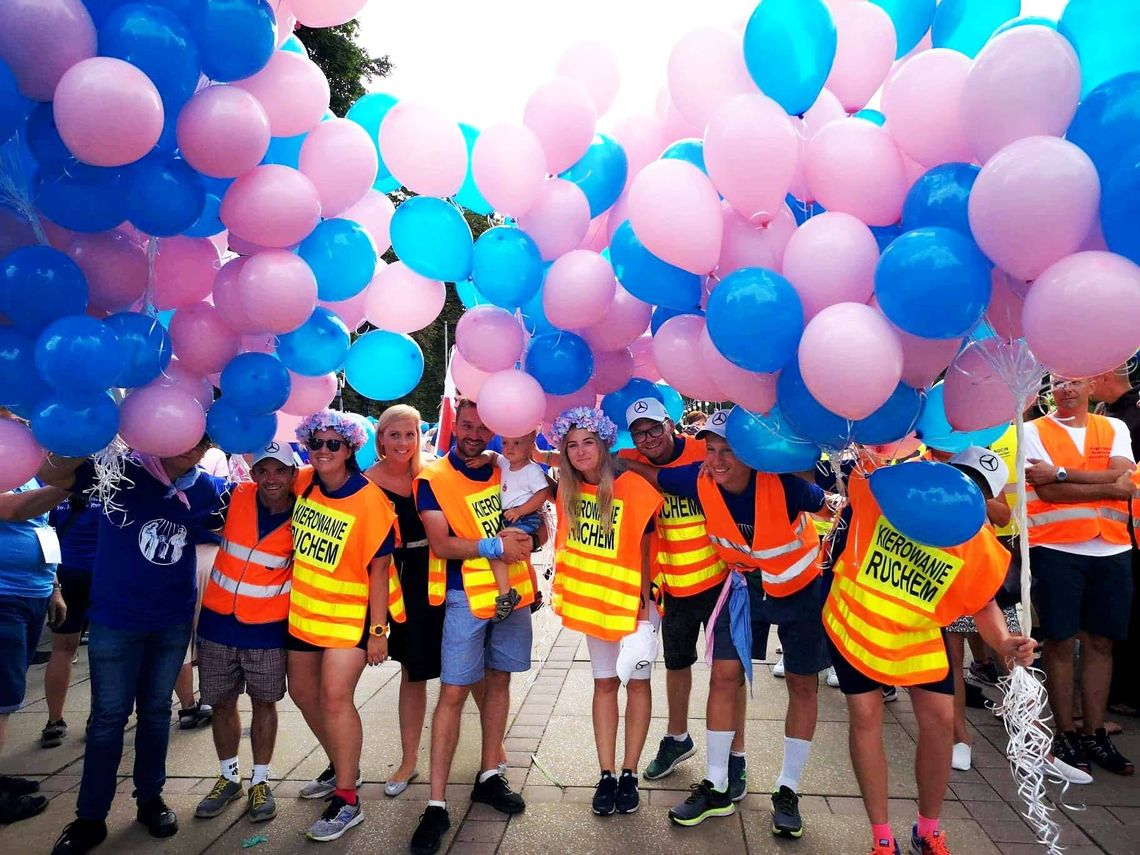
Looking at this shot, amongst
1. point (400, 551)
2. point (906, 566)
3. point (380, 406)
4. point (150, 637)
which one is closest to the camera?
point (906, 566)

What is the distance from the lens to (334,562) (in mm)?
3221

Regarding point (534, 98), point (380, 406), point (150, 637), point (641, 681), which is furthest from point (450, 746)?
point (380, 406)

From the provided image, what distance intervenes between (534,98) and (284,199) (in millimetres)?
1096

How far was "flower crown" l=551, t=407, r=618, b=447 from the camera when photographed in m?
3.28

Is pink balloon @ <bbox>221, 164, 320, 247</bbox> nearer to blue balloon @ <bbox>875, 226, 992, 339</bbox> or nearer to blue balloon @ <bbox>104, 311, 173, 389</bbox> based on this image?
blue balloon @ <bbox>104, 311, 173, 389</bbox>

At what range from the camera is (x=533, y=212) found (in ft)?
10.2

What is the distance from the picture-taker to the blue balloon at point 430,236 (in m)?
3.13

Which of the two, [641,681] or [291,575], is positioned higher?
[291,575]

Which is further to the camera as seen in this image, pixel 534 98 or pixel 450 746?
pixel 450 746

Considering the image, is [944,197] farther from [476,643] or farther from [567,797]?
[567,797]

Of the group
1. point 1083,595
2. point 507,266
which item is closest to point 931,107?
point 507,266

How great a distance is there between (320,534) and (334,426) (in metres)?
0.47

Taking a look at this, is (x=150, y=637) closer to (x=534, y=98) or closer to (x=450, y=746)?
(x=450, y=746)

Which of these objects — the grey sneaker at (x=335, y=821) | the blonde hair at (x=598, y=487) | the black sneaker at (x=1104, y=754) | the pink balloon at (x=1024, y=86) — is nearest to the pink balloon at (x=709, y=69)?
the pink balloon at (x=1024, y=86)
